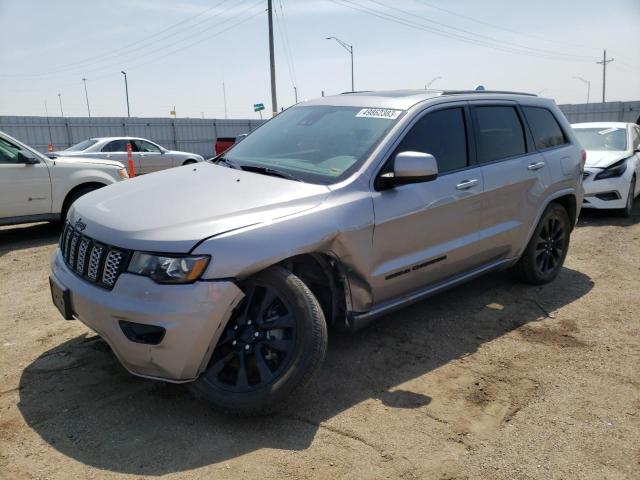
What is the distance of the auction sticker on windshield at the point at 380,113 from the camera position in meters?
3.83

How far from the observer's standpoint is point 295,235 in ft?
9.80

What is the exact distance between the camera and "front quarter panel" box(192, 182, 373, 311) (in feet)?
9.05

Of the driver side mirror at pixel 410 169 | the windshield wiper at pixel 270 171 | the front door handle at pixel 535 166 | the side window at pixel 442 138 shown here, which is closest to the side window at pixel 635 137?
the front door handle at pixel 535 166

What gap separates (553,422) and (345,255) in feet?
4.84

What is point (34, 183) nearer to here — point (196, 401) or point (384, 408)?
point (196, 401)

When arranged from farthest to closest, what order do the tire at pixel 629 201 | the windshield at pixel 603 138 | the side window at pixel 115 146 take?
the side window at pixel 115 146 → the windshield at pixel 603 138 → the tire at pixel 629 201

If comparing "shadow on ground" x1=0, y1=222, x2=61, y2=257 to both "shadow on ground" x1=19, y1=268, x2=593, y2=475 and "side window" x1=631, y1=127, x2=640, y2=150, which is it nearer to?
"shadow on ground" x1=19, y1=268, x2=593, y2=475

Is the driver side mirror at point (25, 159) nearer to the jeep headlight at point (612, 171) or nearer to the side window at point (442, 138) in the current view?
the side window at point (442, 138)

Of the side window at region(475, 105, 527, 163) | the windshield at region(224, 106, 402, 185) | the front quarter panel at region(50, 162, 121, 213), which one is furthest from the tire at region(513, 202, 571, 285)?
the front quarter panel at region(50, 162, 121, 213)

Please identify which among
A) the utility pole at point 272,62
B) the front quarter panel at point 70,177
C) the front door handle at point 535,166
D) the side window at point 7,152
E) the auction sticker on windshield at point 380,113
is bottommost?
the front quarter panel at point 70,177

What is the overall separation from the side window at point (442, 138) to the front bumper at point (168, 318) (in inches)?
67.7

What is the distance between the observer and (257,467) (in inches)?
103

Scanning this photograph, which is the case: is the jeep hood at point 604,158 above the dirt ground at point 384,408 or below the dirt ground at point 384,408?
above

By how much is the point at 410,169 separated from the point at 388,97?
3.25 ft
